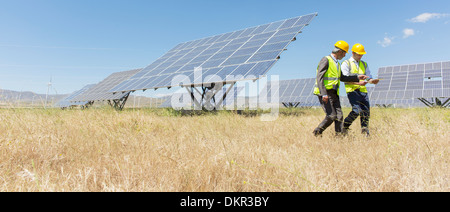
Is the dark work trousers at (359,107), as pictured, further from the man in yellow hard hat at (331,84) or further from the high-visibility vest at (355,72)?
the man in yellow hard hat at (331,84)

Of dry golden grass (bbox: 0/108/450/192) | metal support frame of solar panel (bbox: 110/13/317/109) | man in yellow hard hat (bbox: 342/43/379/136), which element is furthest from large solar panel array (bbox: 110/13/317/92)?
dry golden grass (bbox: 0/108/450/192)

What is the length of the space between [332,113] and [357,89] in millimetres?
707

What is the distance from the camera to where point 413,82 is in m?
17.6

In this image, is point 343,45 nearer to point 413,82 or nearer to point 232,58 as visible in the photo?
point 232,58

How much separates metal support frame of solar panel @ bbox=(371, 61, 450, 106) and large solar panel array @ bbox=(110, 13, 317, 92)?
→ 11161 mm

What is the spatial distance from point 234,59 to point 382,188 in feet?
26.1

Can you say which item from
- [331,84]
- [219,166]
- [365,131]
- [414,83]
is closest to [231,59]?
[331,84]

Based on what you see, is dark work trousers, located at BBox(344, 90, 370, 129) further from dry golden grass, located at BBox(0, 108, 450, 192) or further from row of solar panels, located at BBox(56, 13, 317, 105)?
row of solar panels, located at BBox(56, 13, 317, 105)

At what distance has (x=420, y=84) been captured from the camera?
55.9 ft

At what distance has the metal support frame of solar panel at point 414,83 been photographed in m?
15.9

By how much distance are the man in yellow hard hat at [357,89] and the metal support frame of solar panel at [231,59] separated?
3002mm
